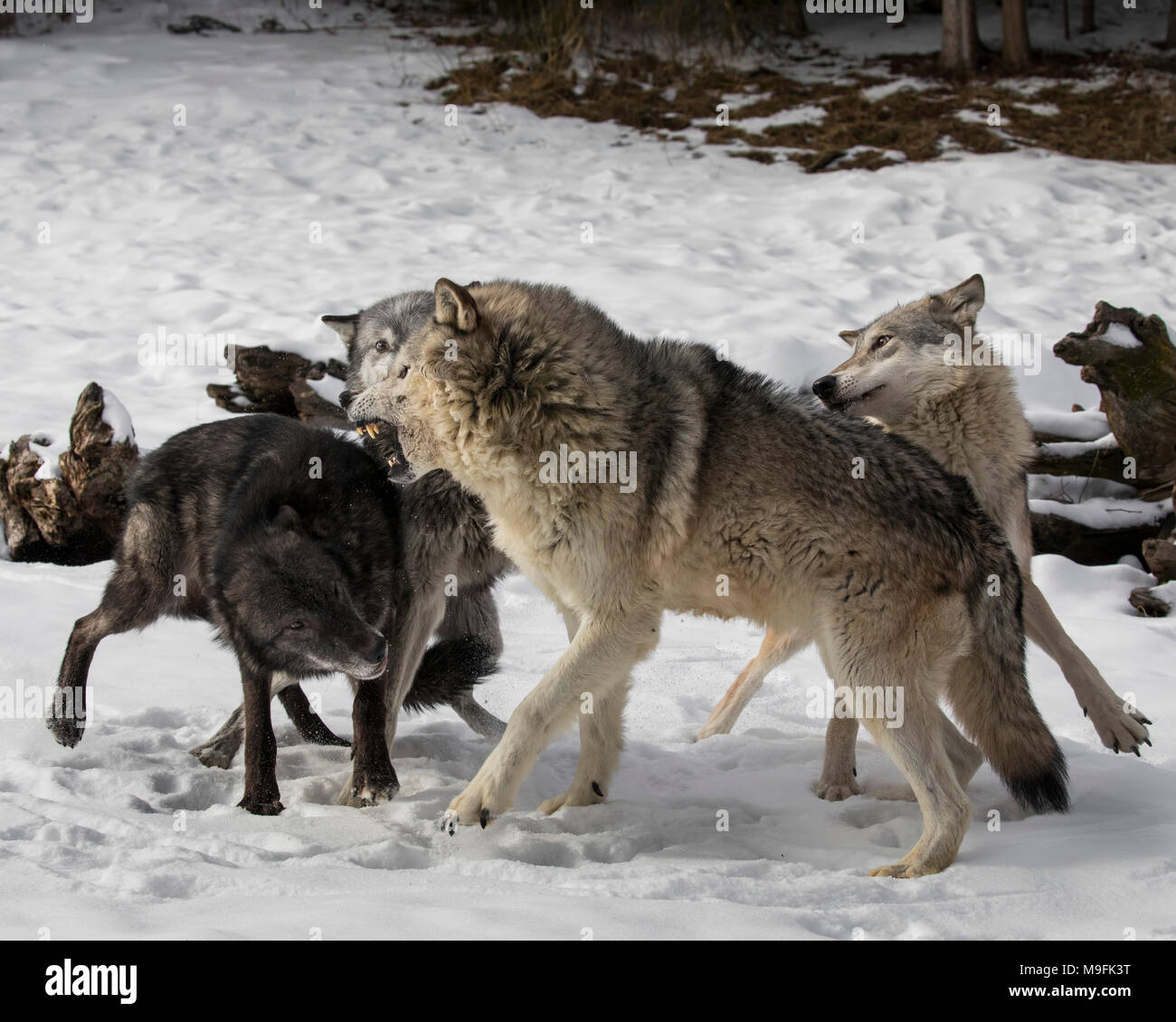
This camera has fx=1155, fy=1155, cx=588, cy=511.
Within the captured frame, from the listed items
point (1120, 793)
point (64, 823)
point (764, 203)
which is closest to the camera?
point (64, 823)

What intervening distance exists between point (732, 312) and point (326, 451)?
21.9ft

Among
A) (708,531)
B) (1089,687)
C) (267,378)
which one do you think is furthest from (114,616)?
(1089,687)

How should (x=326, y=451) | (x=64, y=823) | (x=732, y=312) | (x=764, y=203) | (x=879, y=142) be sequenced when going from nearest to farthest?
(x=64, y=823)
(x=326, y=451)
(x=732, y=312)
(x=764, y=203)
(x=879, y=142)

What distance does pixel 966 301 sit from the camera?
18.4 feet

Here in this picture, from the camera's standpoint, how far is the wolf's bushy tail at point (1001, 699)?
4.17 meters

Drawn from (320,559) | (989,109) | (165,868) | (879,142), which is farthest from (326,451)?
(989,109)

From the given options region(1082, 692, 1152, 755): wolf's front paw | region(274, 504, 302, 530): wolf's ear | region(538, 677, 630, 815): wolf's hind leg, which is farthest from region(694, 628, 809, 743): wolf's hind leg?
region(274, 504, 302, 530): wolf's ear

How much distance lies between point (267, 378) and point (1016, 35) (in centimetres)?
1505

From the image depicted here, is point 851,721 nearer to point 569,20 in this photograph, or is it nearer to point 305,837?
point 305,837

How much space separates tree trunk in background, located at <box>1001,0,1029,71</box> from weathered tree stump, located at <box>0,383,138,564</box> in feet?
53.0

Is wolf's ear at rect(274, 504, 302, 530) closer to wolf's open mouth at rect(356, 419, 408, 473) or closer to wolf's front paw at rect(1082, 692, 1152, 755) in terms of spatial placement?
wolf's open mouth at rect(356, 419, 408, 473)

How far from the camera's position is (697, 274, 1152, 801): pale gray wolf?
511 cm

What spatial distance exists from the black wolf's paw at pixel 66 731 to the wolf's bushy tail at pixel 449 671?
1382 millimetres
